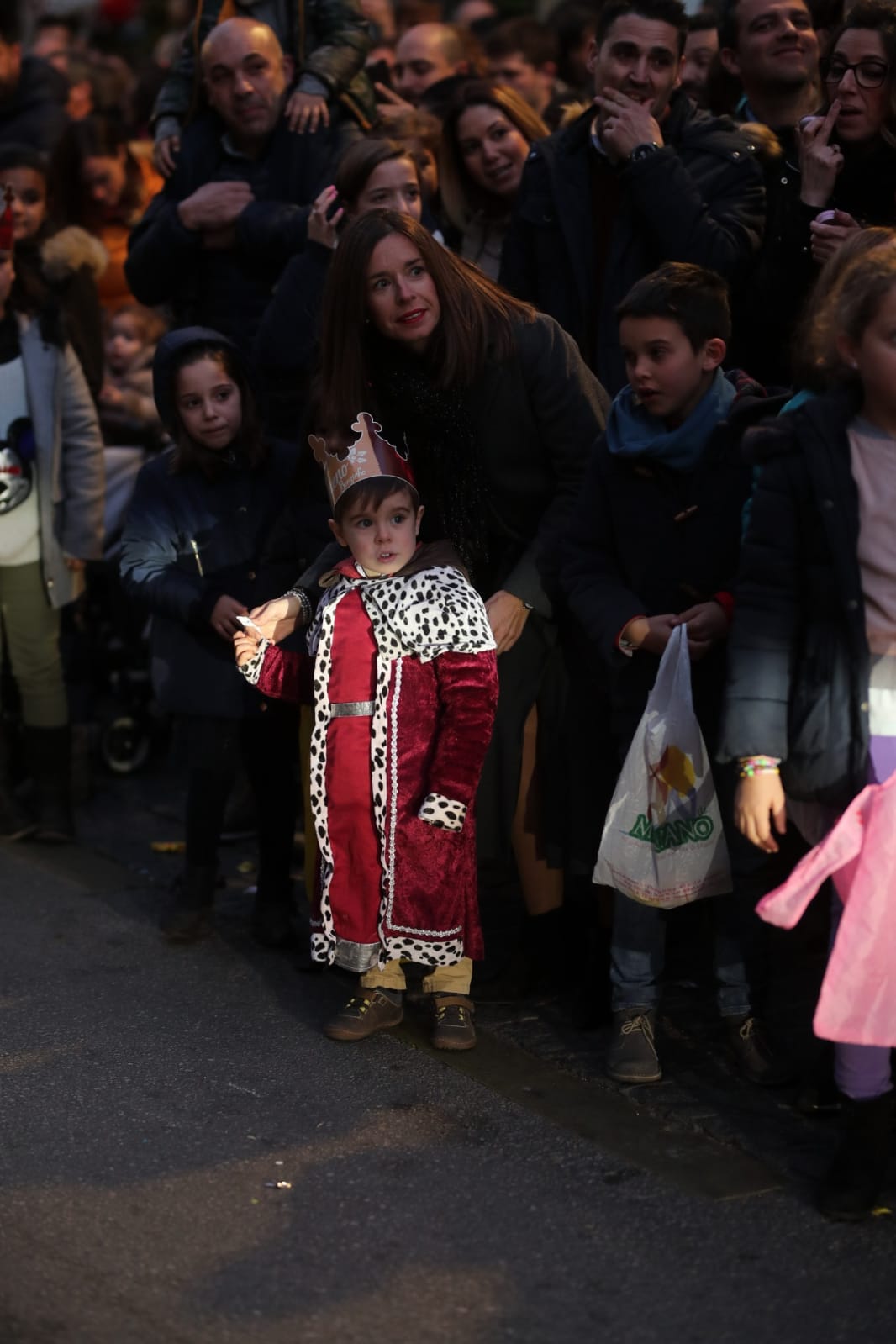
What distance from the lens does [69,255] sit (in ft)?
24.6

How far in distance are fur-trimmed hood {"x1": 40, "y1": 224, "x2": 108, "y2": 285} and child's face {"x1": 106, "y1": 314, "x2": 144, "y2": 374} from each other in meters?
1.16

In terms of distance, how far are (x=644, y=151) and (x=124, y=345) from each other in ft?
13.8

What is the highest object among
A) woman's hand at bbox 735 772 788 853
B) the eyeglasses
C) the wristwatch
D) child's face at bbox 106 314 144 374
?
the eyeglasses

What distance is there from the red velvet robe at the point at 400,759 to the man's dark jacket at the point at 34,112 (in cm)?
533

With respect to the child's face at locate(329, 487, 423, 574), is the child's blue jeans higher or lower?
lower

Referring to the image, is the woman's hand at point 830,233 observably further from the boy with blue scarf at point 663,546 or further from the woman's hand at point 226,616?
the woman's hand at point 226,616

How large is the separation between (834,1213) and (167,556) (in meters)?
2.88

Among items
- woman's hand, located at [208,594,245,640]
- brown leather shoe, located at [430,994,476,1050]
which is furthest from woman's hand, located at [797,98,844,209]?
brown leather shoe, located at [430,994,476,1050]

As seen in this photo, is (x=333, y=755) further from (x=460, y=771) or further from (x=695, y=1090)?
(x=695, y=1090)

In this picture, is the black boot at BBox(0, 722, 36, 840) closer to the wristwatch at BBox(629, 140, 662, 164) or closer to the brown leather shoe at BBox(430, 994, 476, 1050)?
the brown leather shoe at BBox(430, 994, 476, 1050)

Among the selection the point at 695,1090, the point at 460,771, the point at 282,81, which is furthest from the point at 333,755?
the point at 282,81

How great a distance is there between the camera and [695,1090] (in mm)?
4586

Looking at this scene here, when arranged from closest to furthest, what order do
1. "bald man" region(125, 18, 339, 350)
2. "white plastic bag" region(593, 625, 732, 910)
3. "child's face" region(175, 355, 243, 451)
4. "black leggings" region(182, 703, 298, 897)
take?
"white plastic bag" region(593, 625, 732, 910)
"child's face" region(175, 355, 243, 451)
"black leggings" region(182, 703, 298, 897)
"bald man" region(125, 18, 339, 350)

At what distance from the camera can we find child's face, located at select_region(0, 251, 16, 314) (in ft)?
22.1
